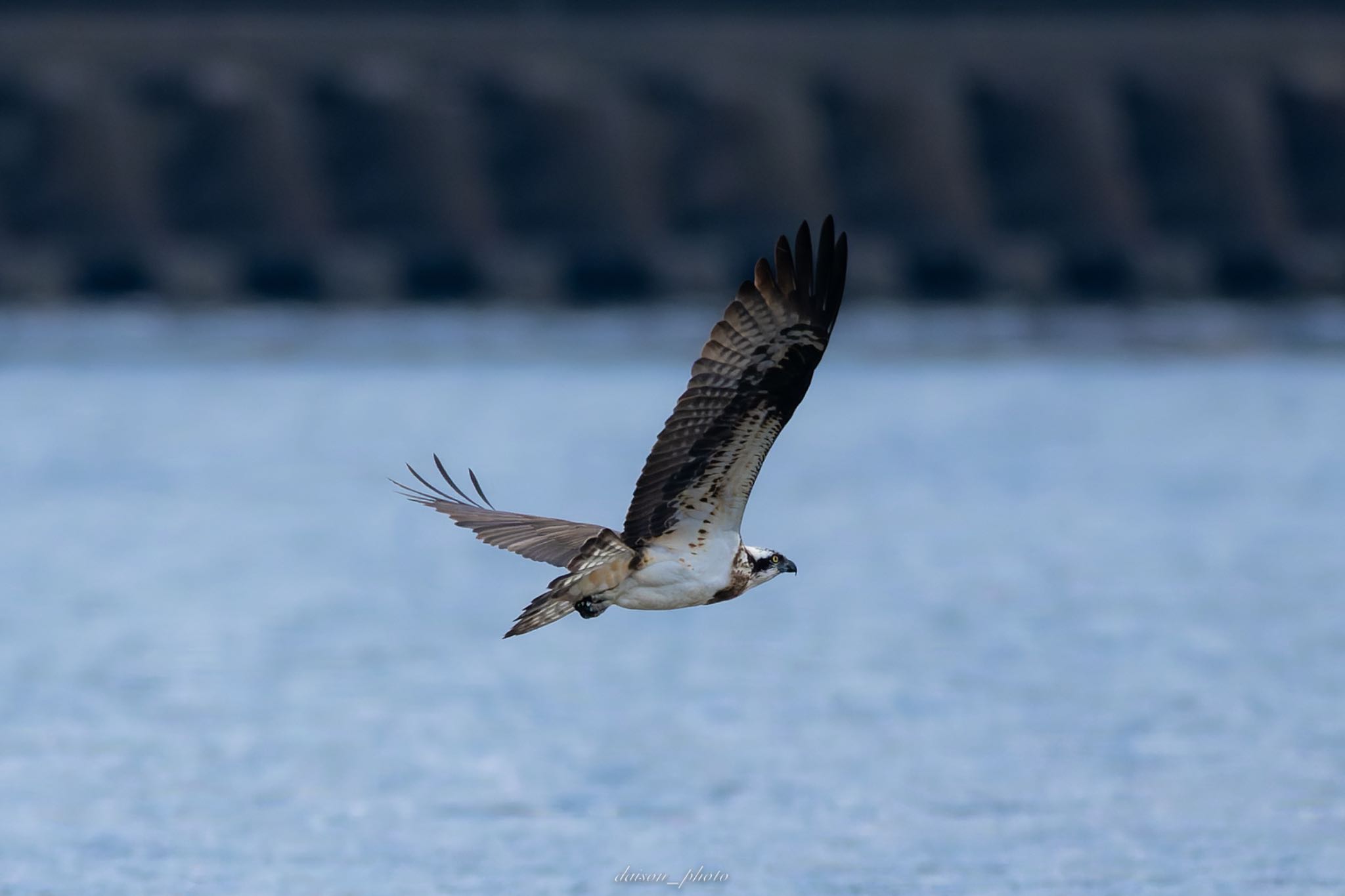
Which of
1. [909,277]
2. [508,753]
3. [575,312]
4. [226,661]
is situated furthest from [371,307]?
[508,753]

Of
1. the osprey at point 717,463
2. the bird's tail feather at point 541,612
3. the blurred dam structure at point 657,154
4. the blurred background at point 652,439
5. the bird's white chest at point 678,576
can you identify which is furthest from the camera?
the blurred dam structure at point 657,154

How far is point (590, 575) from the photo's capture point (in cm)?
983

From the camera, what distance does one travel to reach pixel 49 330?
5762cm

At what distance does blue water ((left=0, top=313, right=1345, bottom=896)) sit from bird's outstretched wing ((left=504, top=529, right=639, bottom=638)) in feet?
12.1

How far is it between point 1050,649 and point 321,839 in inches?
341

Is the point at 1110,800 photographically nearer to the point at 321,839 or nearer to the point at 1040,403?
the point at 321,839

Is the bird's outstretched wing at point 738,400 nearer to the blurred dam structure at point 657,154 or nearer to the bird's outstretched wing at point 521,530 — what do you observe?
the bird's outstretched wing at point 521,530

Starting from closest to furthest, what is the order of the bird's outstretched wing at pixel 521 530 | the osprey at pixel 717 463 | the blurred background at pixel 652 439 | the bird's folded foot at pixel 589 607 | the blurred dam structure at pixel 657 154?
the osprey at pixel 717 463
the bird's folded foot at pixel 589 607
the bird's outstretched wing at pixel 521 530
the blurred background at pixel 652 439
the blurred dam structure at pixel 657 154

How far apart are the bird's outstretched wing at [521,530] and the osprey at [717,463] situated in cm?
32

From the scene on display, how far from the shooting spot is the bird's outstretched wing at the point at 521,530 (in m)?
10.4

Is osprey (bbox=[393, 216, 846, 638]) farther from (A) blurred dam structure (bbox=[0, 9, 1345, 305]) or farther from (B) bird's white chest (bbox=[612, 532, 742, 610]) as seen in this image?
(A) blurred dam structure (bbox=[0, 9, 1345, 305])

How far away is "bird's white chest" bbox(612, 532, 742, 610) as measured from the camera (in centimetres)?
991

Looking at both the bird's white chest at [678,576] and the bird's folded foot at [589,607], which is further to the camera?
the bird's white chest at [678,576]

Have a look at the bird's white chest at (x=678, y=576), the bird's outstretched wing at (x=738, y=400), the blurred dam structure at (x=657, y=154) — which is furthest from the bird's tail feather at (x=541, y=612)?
the blurred dam structure at (x=657, y=154)
